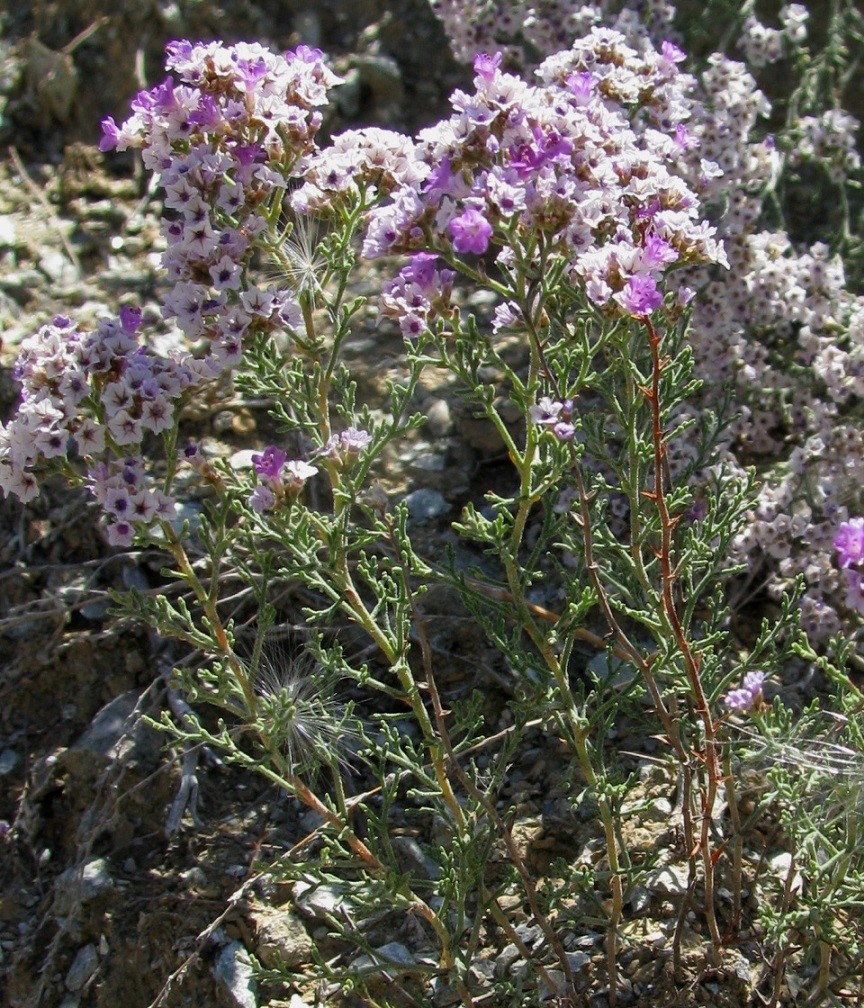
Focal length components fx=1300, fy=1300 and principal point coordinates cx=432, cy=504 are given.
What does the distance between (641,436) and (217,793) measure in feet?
5.62

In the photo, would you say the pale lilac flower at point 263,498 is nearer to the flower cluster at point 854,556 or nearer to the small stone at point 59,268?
the flower cluster at point 854,556

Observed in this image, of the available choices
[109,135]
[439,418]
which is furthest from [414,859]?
[109,135]

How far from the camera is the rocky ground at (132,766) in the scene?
3350mm

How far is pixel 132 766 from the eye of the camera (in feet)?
12.5

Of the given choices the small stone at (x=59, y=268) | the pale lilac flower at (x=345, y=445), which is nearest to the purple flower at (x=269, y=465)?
the pale lilac flower at (x=345, y=445)

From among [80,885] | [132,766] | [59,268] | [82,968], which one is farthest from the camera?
[59,268]

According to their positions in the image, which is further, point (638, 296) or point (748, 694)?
point (748, 694)

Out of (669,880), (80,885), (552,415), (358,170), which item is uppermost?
(358,170)

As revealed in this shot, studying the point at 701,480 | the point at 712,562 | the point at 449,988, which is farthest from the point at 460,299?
the point at 449,988

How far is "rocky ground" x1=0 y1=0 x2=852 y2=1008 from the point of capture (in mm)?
3350

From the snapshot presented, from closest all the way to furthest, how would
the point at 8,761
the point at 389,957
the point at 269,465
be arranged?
1. the point at 269,465
2. the point at 389,957
3. the point at 8,761

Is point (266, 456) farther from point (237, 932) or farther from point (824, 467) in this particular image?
point (824, 467)

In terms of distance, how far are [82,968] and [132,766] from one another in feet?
1.89

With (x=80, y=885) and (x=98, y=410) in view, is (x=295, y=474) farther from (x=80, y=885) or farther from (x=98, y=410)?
(x=80, y=885)
